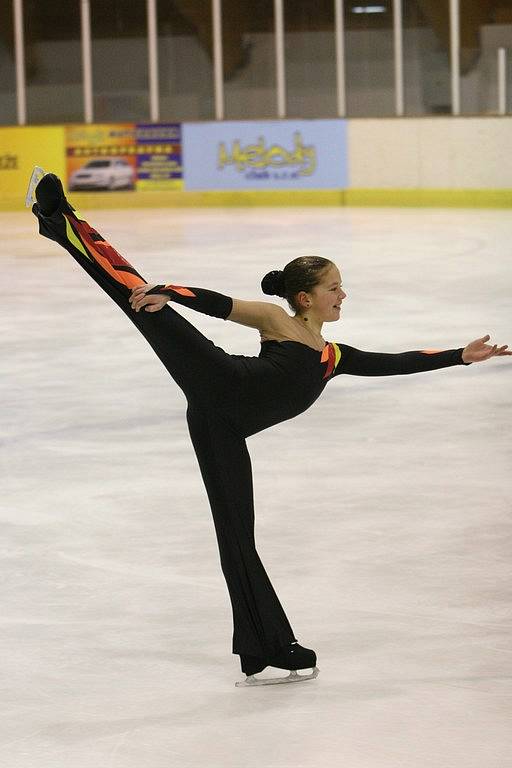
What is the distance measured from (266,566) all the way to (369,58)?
2085cm

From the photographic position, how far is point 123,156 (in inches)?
971

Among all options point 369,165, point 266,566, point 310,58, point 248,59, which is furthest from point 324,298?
point 248,59

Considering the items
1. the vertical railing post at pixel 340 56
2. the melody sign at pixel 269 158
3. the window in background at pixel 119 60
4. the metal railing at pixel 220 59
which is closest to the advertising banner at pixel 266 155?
the melody sign at pixel 269 158

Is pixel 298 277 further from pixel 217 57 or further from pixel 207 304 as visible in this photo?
pixel 217 57

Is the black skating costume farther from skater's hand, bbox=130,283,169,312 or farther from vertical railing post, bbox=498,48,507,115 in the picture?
vertical railing post, bbox=498,48,507,115

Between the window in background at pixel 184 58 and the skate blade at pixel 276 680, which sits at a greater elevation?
the window in background at pixel 184 58

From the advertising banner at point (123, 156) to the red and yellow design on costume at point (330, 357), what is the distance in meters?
21.0

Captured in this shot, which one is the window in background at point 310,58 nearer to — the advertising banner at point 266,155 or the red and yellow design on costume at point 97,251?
the advertising banner at point 266,155

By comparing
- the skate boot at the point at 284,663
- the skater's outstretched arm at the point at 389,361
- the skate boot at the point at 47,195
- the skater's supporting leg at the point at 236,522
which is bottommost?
the skate boot at the point at 284,663

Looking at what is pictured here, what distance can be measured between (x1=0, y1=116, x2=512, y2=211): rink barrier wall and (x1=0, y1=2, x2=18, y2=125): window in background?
1119 mm

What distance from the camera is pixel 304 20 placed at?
82.4 feet

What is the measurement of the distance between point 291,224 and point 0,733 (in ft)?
54.7

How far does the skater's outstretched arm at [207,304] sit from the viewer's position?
3.54 m

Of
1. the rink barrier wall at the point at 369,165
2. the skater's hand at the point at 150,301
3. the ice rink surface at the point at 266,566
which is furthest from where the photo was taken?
the rink barrier wall at the point at 369,165
